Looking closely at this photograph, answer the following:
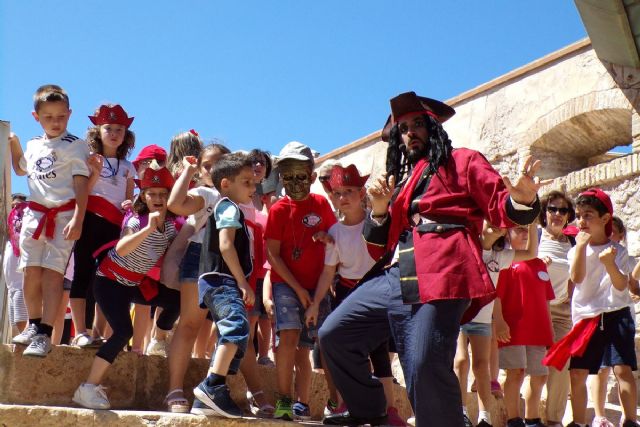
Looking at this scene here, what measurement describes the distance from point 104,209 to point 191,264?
75 centimetres

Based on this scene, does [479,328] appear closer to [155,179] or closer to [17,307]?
[155,179]

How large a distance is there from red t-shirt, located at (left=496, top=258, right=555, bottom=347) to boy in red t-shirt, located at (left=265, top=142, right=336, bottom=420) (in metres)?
1.36

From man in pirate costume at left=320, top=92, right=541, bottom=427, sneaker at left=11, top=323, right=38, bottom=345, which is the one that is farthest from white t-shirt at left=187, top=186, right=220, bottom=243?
man in pirate costume at left=320, top=92, right=541, bottom=427

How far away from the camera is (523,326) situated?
5.92 meters

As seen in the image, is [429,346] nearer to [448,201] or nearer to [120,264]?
[448,201]

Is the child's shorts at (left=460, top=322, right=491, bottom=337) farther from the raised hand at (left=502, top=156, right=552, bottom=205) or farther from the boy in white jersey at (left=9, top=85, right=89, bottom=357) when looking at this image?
the boy in white jersey at (left=9, top=85, right=89, bottom=357)

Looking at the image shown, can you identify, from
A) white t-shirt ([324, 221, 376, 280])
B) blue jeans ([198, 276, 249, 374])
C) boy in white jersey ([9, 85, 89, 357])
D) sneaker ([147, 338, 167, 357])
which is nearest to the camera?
blue jeans ([198, 276, 249, 374])

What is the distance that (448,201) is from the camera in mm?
3895

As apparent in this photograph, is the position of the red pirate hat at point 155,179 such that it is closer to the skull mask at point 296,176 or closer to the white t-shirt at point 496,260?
the skull mask at point 296,176

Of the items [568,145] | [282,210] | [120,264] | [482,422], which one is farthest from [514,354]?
[568,145]

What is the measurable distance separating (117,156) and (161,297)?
1065 millimetres

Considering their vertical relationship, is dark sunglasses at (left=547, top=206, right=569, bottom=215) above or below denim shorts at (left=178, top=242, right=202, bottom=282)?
above

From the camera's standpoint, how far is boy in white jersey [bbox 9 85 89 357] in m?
4.87

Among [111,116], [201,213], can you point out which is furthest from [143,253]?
[111,116]
